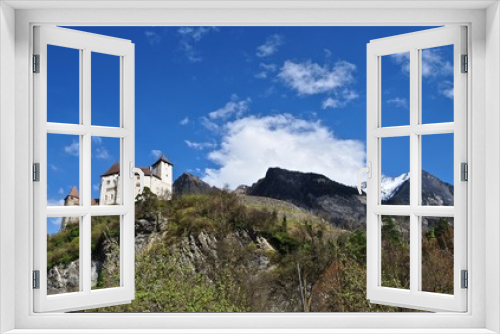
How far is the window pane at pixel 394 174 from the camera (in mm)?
5527

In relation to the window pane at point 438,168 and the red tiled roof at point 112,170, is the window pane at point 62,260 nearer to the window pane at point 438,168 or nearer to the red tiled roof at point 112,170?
the red tiled roof at point 112,170

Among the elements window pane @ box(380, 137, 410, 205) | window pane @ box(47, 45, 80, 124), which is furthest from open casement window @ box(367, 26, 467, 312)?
window pane @ box(47, 45, 80, 124)

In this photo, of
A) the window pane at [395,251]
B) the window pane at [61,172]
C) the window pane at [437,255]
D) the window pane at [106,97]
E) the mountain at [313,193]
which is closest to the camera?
the window pane at [437,255]

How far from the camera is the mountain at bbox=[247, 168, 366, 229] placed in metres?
6.48

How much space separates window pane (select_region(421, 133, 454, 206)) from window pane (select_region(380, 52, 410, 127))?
14.1 inches

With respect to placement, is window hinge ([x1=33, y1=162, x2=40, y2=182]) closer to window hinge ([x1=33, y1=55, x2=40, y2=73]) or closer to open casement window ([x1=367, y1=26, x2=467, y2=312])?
window hinge ([x1=33, y1=55, x2=40, y2=73])

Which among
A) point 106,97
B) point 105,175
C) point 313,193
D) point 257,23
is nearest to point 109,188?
point 105,175

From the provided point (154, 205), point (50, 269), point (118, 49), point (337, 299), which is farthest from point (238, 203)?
point (118, 49)

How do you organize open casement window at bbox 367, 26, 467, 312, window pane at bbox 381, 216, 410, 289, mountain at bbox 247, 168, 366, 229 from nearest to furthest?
1. open casement window at bbox 367, 26, 467, 312
2. window pane at bbox 381, 216, 410, 289
3. mountain at bbox 247, 168, 366, 229

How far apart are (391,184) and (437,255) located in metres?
0.96

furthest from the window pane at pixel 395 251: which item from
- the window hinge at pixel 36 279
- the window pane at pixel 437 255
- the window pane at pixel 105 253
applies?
the window hinge at pixel 36 279

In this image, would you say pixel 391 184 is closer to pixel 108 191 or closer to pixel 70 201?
pixel 108 191

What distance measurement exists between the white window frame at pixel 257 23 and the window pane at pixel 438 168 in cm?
254

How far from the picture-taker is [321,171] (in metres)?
6.53
